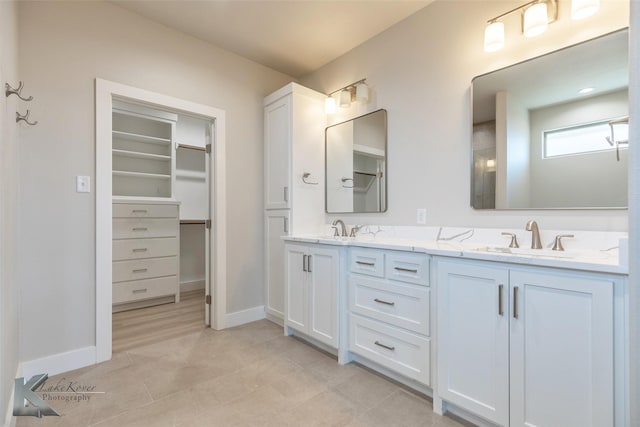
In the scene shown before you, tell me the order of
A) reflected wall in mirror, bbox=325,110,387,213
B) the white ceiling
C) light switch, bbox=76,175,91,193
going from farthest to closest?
reflected wall in mirror, bbox=325,110,387,213
the white ceiling
light switch, bbox=76,175,91,193

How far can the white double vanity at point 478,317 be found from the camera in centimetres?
114

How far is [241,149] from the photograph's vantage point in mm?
2996

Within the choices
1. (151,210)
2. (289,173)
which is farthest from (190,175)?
(289,173)

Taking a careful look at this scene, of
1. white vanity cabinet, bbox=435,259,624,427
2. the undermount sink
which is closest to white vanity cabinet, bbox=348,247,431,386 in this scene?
white vanity cabinet, bbox=435,259,624,427

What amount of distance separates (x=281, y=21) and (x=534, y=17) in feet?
5.75

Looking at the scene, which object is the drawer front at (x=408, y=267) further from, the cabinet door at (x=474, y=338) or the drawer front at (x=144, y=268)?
the drawer front at (x=144, y=268)

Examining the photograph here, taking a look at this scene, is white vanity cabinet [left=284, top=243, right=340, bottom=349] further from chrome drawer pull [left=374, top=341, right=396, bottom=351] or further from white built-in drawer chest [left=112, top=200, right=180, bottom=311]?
white built-in drawer chest [left=112, top=200, right=180, bottom=311]

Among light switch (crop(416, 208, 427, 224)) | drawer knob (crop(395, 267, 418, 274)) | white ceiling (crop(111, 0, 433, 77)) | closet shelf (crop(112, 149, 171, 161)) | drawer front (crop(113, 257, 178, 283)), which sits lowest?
drawer front (crop(113, 257, 178, 283))

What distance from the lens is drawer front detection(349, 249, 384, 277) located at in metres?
1.95

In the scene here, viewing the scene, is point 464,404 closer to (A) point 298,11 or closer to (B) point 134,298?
(A) point 298,11

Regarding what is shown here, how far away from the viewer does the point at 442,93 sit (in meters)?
2.18

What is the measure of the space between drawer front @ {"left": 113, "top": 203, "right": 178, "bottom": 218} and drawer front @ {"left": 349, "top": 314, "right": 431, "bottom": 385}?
271 cm

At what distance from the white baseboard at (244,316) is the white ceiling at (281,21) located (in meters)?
2.52

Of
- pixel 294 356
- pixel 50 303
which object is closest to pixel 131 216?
pixel 50 303
